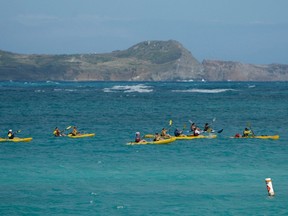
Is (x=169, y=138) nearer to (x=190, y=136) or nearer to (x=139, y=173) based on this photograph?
(x=190, y=136)

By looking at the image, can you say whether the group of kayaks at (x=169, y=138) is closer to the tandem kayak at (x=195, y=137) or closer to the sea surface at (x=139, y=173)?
the tandem kayak at (x=195, y=137)

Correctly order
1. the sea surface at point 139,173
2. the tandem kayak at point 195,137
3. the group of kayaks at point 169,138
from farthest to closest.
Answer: the tandem kayak at point 195,137
the group of kayaks at point 169,138
the sea surface at point 139,173

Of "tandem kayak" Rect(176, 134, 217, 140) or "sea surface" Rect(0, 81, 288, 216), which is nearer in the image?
"sea surface" Rect(0, 81, 288, 216)

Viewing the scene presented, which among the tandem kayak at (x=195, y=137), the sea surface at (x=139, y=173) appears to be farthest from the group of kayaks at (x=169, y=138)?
the sea surface at (x=139, y=173)

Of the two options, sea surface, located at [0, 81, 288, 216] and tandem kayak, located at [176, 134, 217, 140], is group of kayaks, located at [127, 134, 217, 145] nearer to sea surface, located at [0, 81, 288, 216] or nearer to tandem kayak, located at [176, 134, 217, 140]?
tandem kayak, located at [176, 134, 217, 140]

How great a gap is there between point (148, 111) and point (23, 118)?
54.9 feet

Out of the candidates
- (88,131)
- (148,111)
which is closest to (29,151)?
(88,131)

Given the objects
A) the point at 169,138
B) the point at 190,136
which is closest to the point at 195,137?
the point at 190,136

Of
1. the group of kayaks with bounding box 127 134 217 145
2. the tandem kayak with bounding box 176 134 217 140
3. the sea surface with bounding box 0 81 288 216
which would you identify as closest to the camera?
the sea surface with bounding box 0 81 288 216

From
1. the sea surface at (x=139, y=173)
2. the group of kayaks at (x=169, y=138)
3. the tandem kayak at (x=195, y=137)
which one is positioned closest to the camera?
the sea surface at (x=139, y=173)

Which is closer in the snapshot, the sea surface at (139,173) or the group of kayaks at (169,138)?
the sea surface at (139,173)

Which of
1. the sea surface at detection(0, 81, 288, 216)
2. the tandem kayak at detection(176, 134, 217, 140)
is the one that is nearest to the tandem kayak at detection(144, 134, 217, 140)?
the tandem kayak at detection(176, 134, 217, 140)

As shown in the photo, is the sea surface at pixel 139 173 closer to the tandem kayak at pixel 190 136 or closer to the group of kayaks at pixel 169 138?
the group of kayaks at pixel 169 138

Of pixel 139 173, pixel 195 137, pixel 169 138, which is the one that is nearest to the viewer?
pixel 139 173
